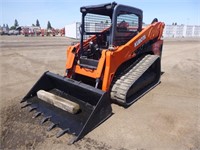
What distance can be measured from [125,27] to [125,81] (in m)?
1.38

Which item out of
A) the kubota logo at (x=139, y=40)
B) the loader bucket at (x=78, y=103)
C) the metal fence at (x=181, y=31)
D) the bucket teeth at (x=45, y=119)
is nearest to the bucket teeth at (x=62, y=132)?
the loader bucket at (x=78, y=103)

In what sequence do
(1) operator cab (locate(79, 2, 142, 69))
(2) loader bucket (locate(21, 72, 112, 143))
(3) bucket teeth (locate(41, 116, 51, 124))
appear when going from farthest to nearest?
1. (1) operator cab (locate(79, 2, 142, 69))
2. (3) bucket teeth (locate(41, 116, 51, 124))
3. (2) loader bucket (locate(21, 72, 112, 143))

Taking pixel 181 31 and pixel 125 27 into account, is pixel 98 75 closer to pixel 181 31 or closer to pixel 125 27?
pixel 125 27

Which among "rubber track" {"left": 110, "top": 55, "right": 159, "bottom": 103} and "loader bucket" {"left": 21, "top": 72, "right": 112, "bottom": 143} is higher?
"rubber track" {"left": 110, "top": 55, "right": 159, "bottom": 103}

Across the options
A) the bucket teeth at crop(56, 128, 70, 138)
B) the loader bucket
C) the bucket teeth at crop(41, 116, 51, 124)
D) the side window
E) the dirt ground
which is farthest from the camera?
the side window

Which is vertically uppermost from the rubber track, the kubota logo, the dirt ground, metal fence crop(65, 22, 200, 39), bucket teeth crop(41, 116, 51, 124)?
metal fence crop(65, 22, 200, 39)

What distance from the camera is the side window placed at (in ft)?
14.3

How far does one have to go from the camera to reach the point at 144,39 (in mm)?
4938

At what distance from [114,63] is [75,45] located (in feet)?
4.34

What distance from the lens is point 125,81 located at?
4.07 m

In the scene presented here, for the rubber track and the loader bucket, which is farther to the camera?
the rubber track

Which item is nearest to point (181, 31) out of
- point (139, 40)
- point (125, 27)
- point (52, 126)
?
point (139, 40)

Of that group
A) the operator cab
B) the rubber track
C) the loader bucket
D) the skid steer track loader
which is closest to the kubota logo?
the skid steer track loader

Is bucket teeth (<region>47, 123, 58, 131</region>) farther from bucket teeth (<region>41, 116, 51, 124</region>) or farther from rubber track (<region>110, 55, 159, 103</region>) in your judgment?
rubber track (<region>110, 55, 159, 103</region>)
